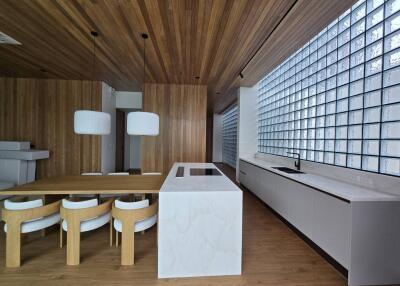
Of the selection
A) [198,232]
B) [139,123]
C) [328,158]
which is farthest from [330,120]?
[139,123]

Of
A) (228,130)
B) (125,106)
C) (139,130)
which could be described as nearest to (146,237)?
(139,130)

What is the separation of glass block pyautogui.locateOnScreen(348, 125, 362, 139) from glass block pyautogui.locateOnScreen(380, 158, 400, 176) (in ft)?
1.36

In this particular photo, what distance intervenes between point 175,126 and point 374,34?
4228mm

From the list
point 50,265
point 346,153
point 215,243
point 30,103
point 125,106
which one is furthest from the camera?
point 125,106

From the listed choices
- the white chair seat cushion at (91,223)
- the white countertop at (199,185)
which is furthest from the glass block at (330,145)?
the white chair seat cushion at (91,223)

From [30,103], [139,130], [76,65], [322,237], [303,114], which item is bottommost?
[322,237]

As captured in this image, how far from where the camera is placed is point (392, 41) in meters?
2.02

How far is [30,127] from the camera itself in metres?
4.99

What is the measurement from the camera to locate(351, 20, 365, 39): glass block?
2377 millimetres

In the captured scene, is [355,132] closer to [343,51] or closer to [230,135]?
[343,51]

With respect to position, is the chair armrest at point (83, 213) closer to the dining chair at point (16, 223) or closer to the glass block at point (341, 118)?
the dining chair at point (16, 223)

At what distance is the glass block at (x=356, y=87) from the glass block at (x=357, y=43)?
42cm

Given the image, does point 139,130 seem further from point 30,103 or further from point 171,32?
point 30,103

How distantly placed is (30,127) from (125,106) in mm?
2542
